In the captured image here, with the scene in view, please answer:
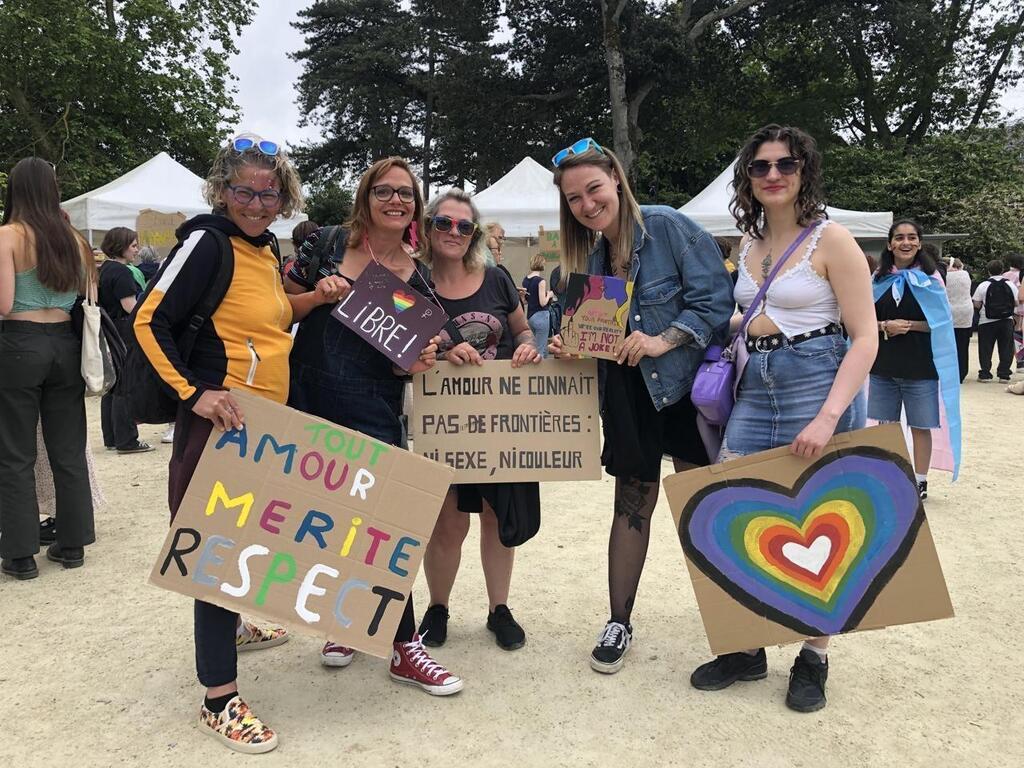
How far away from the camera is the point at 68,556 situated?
403 centimetres

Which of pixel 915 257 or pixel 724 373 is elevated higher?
pixel 915 257

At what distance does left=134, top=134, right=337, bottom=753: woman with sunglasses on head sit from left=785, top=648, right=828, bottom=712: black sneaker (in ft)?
5.82

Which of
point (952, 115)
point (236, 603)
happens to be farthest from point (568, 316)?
point (952, 115)

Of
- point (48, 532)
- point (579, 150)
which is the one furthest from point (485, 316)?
point (48, 532)

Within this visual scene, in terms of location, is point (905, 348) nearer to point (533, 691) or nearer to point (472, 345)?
point (472, 345)

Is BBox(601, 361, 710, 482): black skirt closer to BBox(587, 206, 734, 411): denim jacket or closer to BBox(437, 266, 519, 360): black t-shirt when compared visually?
BBox(587, 206, 734, 411): denim jacket

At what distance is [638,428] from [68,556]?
3.27 meters

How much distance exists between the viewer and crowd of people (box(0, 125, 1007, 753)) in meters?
2.34

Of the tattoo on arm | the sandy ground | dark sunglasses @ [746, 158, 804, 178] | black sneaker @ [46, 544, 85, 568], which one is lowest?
the sandy ground

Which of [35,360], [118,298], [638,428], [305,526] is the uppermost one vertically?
[118,298]

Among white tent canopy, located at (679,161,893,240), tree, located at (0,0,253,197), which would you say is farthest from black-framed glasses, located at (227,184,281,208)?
tree, located at (0,0,253,197)

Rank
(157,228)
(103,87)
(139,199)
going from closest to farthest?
(157,228), (139,199), (103,87)

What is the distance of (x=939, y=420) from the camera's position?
495cm

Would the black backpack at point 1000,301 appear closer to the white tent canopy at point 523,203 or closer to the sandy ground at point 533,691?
the white tent canopy at point 523,203
